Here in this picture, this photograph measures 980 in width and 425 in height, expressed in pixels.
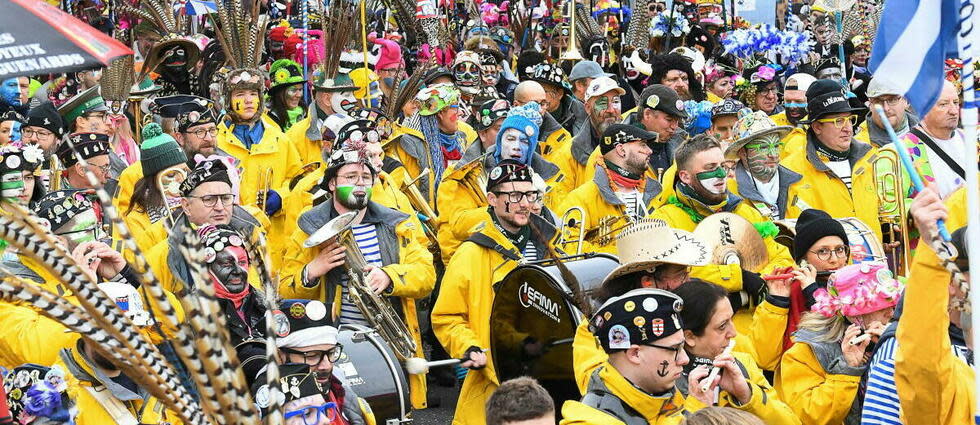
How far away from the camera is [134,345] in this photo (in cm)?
323

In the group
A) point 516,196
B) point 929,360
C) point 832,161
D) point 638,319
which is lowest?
point 832,161

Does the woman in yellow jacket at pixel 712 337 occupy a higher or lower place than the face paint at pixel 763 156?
higher

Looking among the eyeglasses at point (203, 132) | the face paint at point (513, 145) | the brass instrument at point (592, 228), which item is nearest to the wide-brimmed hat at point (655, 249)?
the brass instrument at point (592, 228)

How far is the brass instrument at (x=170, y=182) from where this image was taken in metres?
8.30

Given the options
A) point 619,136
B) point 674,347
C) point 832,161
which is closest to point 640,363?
point 674,347

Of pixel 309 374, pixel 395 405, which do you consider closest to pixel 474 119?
pixel 395 405

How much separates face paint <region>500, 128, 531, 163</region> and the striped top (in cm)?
174

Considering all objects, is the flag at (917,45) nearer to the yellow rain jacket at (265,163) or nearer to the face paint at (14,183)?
the face paint at (14,183)

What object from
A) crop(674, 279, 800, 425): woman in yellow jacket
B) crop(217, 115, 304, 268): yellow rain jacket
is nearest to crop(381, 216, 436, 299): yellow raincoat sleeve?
crop(217, 115, 304, 268): yellow rain jacket

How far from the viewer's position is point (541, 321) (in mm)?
6816

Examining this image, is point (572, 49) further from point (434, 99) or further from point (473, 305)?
point (473, 305)

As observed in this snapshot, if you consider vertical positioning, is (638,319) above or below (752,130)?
above

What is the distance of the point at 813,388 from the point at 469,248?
2.20m

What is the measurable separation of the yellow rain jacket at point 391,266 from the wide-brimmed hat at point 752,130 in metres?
2.10
